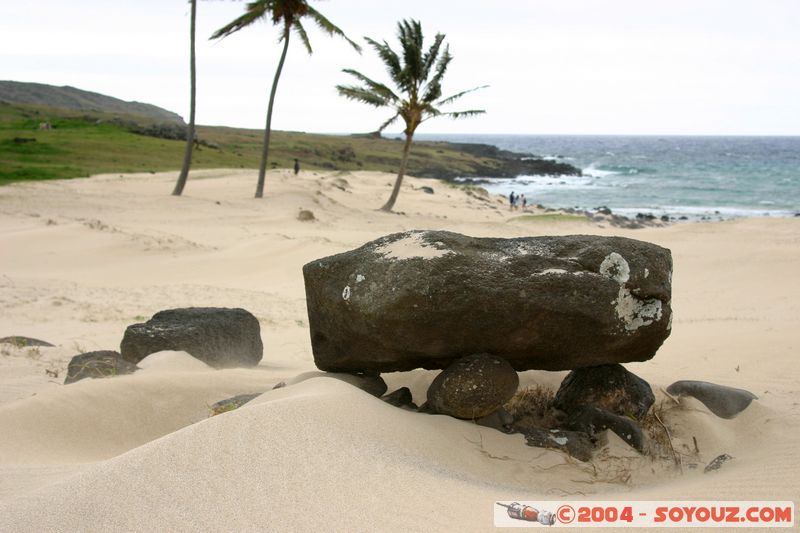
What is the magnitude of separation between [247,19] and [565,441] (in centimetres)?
2079

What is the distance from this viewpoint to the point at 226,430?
3.39 meters

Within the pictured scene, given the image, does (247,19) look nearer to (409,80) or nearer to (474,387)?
(409,80)

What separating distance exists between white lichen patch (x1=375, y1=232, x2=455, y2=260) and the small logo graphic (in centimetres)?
169

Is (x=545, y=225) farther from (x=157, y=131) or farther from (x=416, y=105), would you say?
(x=157, y=131)

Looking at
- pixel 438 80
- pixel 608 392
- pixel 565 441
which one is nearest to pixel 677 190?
pixel 438 80

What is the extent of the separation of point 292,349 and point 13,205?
1445cm

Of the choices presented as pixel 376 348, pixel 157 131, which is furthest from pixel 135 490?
pixel 157 131

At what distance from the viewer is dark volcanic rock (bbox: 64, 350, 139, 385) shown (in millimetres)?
5711

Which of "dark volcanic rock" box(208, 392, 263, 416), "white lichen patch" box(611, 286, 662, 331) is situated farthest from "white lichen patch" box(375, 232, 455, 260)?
"dark volcanic rock" box(208, 392, 263, 416)

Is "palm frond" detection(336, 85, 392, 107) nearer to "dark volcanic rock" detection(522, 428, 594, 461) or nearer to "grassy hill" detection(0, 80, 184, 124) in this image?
"dark volcanic rock" detection(522, 428, 594, 461)

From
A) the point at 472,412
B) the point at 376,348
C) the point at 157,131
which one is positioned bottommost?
the point at 472,412

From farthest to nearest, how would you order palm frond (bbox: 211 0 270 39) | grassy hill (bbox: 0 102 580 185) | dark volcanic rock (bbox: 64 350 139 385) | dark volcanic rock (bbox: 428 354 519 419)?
grassy hill (bbox: 0 102 580 185) → palm frond (bbox: 211 0 270 39) → dark volcanic rock (bbox: 64 350 139 385) → dark volcanic rock (bbox: 428 354 519 419)

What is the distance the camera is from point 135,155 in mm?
33844

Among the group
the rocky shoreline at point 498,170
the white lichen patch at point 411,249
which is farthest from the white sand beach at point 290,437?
the rocky shoreline at point 498,170
